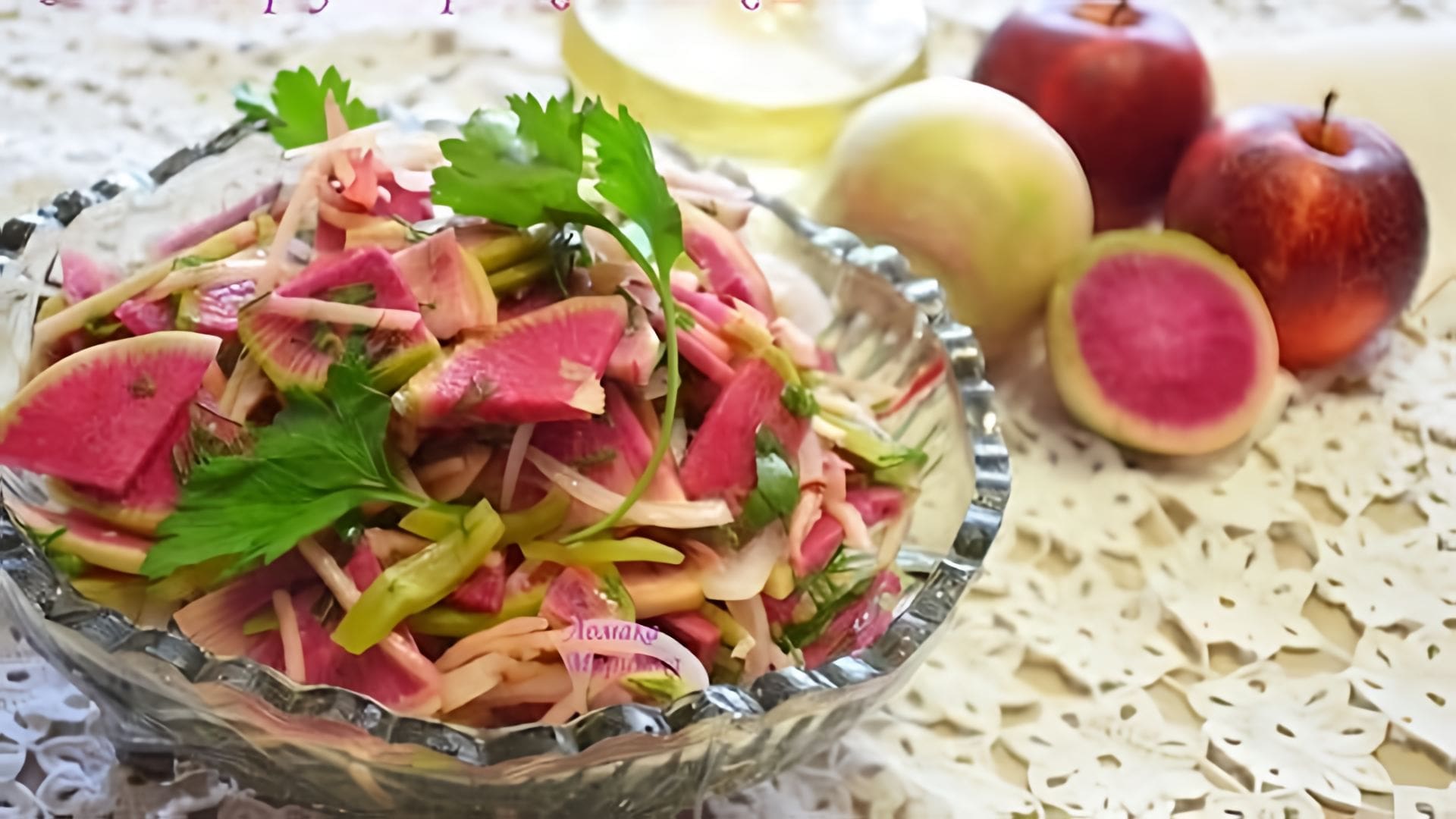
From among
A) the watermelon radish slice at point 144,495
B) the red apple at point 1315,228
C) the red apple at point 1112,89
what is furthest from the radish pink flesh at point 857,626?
the red apple at point 1112,89

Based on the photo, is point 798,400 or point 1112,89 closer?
point 798,400

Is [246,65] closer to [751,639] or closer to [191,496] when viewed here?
[191,496]

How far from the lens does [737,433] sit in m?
1.01

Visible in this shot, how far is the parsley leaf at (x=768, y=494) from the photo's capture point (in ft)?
3.23

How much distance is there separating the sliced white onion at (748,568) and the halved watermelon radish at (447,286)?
9.8 inches

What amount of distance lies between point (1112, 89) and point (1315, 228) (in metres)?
0.32

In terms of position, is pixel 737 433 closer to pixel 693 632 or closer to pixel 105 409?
pixel 693 632

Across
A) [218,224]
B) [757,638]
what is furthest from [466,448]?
[218,224]

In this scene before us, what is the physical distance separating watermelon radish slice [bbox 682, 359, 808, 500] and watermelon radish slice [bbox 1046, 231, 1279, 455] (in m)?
0.51

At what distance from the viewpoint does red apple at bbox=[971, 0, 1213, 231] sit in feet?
5.49

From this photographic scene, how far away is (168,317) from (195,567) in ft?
0.74

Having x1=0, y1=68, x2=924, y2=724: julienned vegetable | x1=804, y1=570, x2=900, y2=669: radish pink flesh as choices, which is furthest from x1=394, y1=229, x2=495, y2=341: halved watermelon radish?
x1=804, y1=570, x2=900, y2=669: radish pink flesh

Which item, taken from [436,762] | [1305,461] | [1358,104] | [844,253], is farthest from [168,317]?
[1358,104]

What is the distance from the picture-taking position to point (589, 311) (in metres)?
0.98
